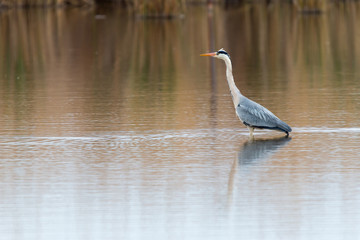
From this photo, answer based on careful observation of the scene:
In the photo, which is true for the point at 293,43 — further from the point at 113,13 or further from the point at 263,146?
the point at 113,13

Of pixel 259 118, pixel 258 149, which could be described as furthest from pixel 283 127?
pixel 258 149

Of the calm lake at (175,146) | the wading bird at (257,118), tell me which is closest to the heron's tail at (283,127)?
the wading bird at (257,118)

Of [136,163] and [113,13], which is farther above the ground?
[113,13]

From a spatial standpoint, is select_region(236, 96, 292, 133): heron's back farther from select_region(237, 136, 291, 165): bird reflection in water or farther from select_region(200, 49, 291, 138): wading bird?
select_region(237, 136, 291, 165): bird reflection in water

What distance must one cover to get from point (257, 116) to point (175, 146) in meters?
1.00

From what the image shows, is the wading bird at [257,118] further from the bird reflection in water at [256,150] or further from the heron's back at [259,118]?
the bird reflection in water at [256,150]

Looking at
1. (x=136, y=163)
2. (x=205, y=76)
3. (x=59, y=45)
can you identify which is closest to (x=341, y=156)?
(x=136, y=163)

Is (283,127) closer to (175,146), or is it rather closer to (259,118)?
(259,118)

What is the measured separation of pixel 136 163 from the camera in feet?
29.2

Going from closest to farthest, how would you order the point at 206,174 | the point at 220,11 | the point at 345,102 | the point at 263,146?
the point at 206,174 → the point at 263,146 → the point at 345,102 → the point at 220,11

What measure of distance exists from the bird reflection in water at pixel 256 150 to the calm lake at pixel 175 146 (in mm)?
20

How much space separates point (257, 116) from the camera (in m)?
10.2

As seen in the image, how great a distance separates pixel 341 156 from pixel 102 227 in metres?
3.25

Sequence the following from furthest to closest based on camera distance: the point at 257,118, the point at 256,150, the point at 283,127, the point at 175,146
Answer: the point at 257,118, the point at 283,127, the point at 175,146, the point at 256,150
